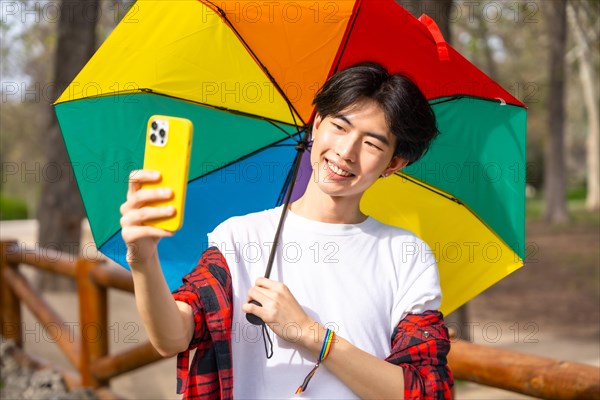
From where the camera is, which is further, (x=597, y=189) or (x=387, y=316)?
(x=597, y=189)

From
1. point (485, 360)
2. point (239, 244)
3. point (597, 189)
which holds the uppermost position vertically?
point (597, 189)

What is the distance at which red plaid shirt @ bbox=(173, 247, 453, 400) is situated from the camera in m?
1.69

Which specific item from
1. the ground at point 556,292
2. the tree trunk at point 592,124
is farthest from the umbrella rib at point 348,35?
the tree trunk at point 592,124

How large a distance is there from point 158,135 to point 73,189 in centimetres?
948

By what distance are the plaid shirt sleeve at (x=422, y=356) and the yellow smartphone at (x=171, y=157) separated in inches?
25.6

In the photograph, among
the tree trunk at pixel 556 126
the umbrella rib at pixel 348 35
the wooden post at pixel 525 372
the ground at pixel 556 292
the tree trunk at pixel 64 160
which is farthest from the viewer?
the tree trunk at pixel 556 126

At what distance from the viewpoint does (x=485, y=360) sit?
3055 mm

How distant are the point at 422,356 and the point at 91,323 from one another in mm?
3975

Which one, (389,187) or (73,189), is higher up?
(73,189)

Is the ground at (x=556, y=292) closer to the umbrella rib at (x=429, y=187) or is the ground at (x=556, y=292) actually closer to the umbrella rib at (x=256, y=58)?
the umbrella rib at (x=429, y=187)

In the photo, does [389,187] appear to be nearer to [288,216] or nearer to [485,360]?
[288,216]

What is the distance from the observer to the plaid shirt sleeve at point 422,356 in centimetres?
170

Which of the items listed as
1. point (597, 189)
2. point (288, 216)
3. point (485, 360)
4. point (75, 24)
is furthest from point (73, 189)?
point (597, 189)

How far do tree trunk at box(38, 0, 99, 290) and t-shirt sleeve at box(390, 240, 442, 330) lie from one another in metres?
8.57
